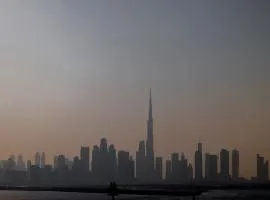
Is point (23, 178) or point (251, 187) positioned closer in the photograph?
point (251, 187)

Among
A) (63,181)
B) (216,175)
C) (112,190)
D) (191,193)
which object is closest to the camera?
(112,190)

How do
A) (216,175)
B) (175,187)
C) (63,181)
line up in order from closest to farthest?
(175,187) → (63,181) → (216,175)

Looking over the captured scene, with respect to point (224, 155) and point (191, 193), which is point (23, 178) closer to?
point (224, 155)

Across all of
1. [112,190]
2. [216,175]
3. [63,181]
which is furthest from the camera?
[216,175]

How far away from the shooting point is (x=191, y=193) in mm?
40562

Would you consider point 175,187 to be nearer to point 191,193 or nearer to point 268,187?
point 268,187

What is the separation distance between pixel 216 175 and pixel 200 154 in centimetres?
965

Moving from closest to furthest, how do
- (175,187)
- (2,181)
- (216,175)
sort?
(175,187), (2,181), (216,175)

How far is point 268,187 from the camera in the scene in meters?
89.2

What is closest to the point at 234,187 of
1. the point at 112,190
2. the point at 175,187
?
the point at 175,187

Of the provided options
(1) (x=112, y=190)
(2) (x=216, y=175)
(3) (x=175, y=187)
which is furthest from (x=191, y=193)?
(2) (x=216, y=175)

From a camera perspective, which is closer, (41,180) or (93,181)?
(41,180)

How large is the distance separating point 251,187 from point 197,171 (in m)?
50.8

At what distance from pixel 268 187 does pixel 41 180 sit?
50421 millimetres
